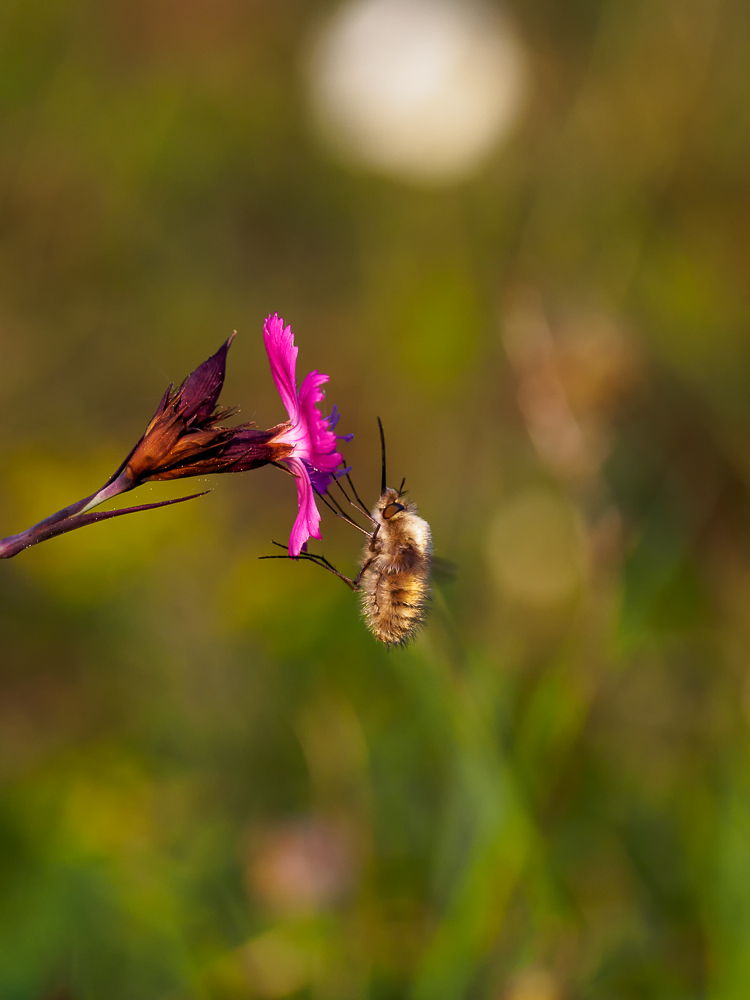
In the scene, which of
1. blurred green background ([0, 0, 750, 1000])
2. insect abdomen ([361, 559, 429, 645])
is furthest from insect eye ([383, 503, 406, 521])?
blurred green background ([0, 0, 750, 1000])

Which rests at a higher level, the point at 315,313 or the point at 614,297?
the point at 614,297

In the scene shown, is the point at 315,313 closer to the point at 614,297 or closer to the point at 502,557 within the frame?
the point at 614,297

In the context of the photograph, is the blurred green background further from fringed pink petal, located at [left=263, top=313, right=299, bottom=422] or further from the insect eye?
fringed pink petal, located at [left=263, top=313, right=299, bottom=422]

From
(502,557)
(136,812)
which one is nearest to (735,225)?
(502,557)

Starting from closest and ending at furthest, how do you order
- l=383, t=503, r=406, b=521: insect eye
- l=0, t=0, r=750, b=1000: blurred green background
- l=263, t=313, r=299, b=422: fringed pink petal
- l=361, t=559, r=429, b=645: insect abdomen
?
l=263, t=313, r=299, b=422: fringed pink petal, l=361, t=559, r=429, b=645: insect abdomen, l=383, t=503, r=406, b=521: insect eye, l=0, t=0, r=750, b=1000: blurred green background

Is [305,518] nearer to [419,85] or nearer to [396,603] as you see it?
[396,603]

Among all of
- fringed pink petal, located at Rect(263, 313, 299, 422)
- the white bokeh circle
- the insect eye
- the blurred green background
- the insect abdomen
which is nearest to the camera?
fringed pink petal, located at Rect(263, 313, 299, 422)

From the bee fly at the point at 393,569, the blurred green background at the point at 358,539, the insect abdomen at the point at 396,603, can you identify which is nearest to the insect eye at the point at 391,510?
the bee fly at the point at 393,569
